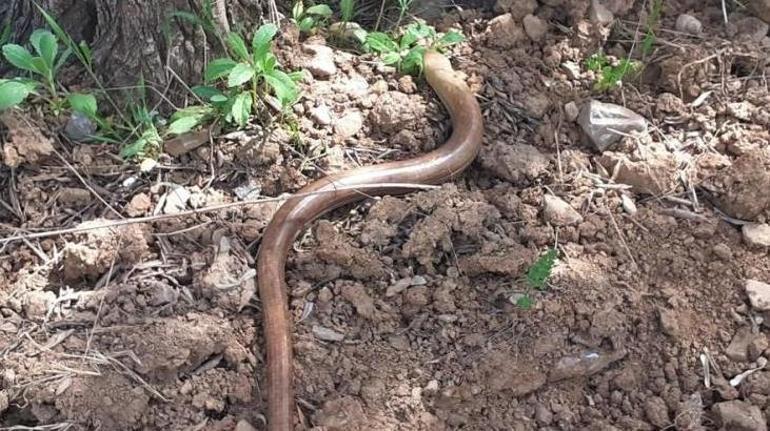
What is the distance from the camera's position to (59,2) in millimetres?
3531

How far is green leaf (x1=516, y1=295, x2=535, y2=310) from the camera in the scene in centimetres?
314

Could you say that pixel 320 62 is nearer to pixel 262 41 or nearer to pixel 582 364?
pixel 262 41

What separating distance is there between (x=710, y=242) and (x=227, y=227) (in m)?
2.00

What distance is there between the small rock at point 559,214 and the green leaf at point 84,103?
1924 mm

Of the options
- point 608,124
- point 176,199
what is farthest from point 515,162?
point 176,199

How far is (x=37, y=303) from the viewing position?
315 centimetres

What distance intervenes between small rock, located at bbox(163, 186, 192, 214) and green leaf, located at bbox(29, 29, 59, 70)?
698 mm

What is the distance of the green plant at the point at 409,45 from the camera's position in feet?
12.8

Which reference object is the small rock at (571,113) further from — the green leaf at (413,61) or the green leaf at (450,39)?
the green leaf at (413,61)

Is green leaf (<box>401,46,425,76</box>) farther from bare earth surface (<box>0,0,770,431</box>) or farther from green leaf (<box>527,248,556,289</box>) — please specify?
green leaf (<box>527,248,556,289</box>)

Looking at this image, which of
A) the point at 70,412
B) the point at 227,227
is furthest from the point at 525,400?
the point at 70,412

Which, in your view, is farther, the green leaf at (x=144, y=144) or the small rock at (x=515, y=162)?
the small rock at (x=515, y=162)

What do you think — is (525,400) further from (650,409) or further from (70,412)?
(70,412)

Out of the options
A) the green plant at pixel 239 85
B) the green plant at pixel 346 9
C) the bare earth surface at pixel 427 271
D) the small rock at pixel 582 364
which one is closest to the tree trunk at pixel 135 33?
the green plant at pixel 239 85
